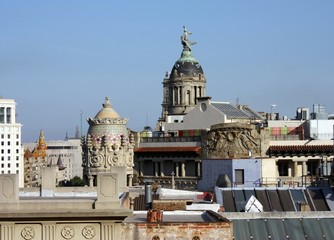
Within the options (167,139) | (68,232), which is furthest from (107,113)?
(68,232)

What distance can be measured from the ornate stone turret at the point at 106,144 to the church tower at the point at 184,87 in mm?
33211

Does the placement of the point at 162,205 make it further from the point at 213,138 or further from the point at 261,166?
the point at 213,138

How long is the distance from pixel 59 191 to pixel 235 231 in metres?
9.90

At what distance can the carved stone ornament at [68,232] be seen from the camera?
26.1m

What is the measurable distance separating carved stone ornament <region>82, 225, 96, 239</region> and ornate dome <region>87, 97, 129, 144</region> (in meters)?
89.2

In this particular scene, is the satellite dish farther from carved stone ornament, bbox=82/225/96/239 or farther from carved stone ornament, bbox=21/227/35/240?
carved stone ornament, bbox=21/227/35/240

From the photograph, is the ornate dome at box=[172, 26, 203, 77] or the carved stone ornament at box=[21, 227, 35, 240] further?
the ornate dome at box=[172, 26, 203, 77]

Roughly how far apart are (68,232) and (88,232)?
55 cm

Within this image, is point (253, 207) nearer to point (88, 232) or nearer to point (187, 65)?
point (88, 232)

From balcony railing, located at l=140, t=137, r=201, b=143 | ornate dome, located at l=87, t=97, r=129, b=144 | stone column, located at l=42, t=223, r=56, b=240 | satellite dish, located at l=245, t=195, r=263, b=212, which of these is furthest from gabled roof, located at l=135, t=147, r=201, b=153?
stone column, located at l=42, t=223, r=56, b=240

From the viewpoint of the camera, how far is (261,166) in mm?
64812

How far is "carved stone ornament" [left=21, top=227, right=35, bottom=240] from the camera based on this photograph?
25984mm

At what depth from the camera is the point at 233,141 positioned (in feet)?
362

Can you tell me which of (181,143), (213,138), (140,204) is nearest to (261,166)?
(140,204)
